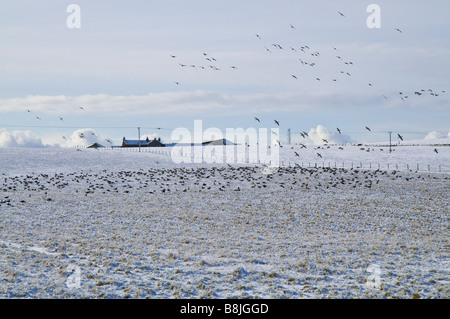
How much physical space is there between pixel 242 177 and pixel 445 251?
32.1 metres

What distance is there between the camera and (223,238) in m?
21.0

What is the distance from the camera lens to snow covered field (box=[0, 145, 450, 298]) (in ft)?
44.0

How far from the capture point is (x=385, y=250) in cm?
1836

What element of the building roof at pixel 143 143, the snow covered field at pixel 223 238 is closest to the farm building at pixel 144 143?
the building roof at pixel 143 143

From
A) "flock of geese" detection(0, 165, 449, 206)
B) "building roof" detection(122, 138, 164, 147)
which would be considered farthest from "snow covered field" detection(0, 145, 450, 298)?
"building roof" detection(122, 138, 164, 147)

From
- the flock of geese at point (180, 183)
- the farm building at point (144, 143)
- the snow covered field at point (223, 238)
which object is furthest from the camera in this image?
the farm building at point (144, 143)

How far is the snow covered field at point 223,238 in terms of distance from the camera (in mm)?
13398

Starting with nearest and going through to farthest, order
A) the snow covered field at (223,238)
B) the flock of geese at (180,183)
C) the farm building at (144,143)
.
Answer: the snow covered field at (223,238) → the flock of geese at (180,183) → the farm building at (144,143)

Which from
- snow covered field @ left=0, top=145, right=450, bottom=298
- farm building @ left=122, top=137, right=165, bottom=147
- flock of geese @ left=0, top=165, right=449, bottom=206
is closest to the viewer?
snow covered field @ left=0, top=145, right=450, bottom=298

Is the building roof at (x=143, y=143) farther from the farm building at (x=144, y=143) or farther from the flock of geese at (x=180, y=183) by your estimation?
the flock of geese at (x=180, y=183)

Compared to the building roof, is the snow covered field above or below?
below

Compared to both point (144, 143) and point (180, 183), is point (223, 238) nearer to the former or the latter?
point (180, 183)

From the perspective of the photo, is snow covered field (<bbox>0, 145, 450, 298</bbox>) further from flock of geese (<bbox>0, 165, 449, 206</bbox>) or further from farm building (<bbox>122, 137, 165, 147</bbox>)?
farm building (<bbox>122, 137, 165, 147</bbox>)
